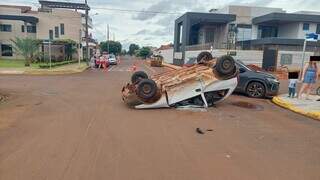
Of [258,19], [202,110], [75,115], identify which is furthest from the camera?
[258,19]

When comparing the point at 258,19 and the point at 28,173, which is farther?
the point at 258,19

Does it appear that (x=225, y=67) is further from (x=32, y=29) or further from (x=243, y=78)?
(x=32, y=29)

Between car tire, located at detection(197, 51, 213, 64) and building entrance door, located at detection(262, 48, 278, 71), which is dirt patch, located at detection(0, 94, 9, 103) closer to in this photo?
car tire, located at detection(197, 51, 213, 64)

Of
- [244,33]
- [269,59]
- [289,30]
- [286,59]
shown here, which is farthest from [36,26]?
[286,59]

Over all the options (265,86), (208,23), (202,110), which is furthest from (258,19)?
(202,110)

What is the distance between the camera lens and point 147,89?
1121cm

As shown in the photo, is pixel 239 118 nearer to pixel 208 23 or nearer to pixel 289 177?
pixel 289 177

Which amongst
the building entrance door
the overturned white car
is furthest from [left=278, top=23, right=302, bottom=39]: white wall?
the overturned white car

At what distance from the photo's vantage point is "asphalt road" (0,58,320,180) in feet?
18.2

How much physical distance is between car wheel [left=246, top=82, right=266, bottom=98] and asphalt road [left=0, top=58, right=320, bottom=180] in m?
3.32

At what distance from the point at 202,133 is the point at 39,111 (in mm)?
5328

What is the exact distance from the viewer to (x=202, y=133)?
8.19m

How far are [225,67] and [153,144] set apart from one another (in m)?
5.45

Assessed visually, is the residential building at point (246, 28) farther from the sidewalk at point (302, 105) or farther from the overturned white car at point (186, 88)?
the overturned white car at point (186, 88)
